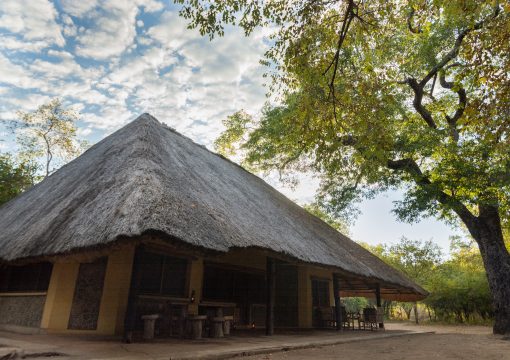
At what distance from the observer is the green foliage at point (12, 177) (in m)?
18.1

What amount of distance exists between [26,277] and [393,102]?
28.5 ft

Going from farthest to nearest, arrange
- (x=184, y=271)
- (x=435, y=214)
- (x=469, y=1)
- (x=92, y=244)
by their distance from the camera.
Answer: (x=435, y=214) → (x=184, y=271) → (x=469, y=1) → (x=92, y=244)

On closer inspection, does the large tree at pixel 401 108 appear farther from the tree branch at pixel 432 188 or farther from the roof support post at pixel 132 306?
the roof support post at pixel 132 306

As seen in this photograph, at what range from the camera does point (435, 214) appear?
11523 millimetres

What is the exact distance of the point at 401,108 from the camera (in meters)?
12.4

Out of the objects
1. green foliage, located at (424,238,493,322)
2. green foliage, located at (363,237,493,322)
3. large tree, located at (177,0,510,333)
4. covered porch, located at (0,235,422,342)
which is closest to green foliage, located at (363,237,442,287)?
green foliage, located at (363,237,493,322)

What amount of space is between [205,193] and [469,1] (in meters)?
5.54

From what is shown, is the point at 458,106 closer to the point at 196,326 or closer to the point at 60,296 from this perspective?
the point at 196,326

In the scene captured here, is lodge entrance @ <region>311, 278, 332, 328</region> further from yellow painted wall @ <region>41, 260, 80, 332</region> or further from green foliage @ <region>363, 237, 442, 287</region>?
green foliage @ <region>363, 237, 442, 287</region>

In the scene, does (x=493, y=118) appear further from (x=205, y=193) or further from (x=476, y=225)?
(x=476, y=225)

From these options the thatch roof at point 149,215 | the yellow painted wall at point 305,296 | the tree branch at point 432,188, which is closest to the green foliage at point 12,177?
the thatch roof at point 149,215

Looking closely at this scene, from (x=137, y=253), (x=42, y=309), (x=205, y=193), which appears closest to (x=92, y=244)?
(x=137, y=253)

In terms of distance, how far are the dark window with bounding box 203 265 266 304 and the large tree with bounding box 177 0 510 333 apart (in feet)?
13.0

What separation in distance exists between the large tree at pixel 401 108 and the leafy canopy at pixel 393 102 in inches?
1.2
